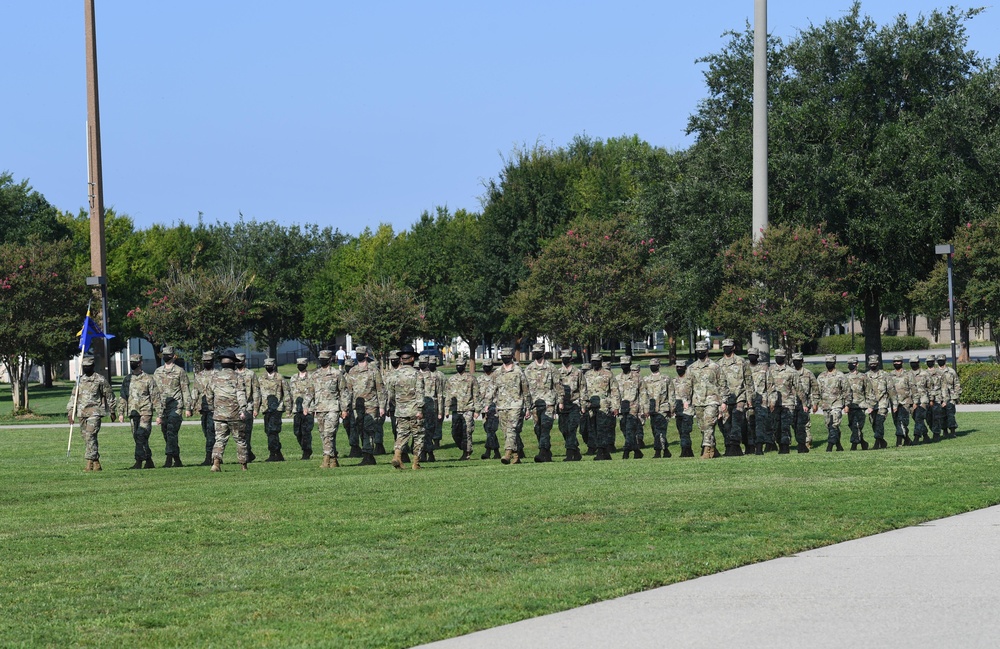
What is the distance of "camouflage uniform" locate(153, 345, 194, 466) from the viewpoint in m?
21.4

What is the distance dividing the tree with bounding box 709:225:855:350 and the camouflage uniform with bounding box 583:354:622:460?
12700 millimetres

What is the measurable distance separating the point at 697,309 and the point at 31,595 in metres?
42.4

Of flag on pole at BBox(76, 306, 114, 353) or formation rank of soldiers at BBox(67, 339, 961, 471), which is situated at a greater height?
flag on pole at BBox(76, 306, 114, 353)

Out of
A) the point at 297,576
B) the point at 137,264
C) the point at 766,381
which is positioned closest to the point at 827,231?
the point at 766,381

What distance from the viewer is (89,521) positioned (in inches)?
506

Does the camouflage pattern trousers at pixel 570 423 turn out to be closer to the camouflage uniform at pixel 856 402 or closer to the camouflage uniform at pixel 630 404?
the camouflage uniform at pixel 630 404

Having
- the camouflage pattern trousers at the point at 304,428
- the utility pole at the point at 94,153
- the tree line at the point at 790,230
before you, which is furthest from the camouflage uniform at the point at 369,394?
the tree line at the point at 790,230

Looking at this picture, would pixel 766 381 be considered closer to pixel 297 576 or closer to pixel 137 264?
pixel 297 576

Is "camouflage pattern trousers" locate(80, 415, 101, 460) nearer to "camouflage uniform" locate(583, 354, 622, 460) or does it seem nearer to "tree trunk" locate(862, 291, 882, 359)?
"camouflage uniform" locate(583, 354, 622, 460)

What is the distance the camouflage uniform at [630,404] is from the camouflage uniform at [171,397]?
24.5 feet

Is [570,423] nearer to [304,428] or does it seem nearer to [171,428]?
[304,428]

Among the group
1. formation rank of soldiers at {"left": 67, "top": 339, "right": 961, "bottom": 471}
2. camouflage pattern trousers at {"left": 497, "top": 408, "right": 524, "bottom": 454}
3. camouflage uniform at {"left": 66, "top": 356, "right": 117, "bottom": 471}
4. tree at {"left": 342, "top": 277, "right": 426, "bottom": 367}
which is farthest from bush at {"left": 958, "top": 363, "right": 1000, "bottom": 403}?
tree at {"left": 342, "top": 277, "right": 426, "bottom": 367}

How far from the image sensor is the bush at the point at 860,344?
256ft

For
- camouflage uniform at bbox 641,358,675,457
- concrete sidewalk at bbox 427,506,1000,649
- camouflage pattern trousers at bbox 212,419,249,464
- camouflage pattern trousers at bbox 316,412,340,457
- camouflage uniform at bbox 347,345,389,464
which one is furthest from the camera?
camouflage uniform at bbox 641,358,675,457
